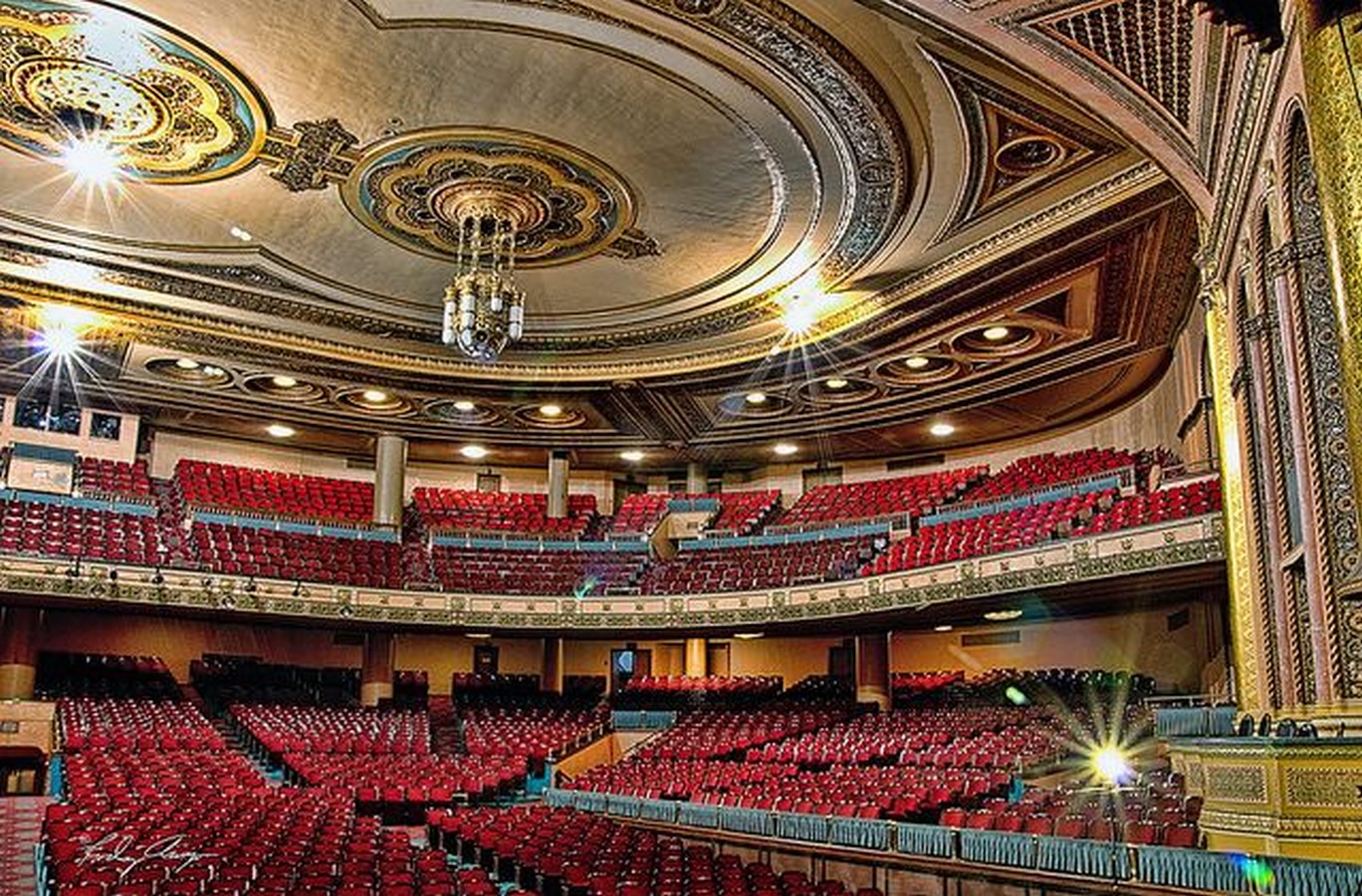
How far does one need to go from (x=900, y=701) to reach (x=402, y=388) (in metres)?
11.3

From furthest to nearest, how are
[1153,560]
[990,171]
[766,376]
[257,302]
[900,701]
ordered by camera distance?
[900,701]
[766,376]
[257,302]
[1153,560]
[990,171]

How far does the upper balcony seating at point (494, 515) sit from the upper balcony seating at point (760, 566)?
102 inches

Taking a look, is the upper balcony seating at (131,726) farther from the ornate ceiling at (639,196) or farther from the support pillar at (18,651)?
the ornate ceiling at (639,196)

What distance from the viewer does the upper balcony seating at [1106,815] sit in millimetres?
8641

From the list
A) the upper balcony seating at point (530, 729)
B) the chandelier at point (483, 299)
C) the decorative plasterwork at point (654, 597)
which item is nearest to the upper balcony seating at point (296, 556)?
the decorative plasterwork at point (654, 597)

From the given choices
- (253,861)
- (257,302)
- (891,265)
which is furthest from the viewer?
(257,302)

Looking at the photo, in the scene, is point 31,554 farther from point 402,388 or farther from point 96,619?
point 402,388

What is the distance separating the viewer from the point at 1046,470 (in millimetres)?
19812

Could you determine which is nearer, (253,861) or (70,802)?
(253,861)

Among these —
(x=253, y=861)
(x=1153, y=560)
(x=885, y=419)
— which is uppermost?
(x=885, y=419)

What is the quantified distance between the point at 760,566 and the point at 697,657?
4211 mm

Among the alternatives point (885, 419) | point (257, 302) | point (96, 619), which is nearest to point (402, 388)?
point (257, 302)

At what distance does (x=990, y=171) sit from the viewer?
11758mm

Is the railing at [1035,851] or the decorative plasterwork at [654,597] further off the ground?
the decorative plasterwork at [654,597]
